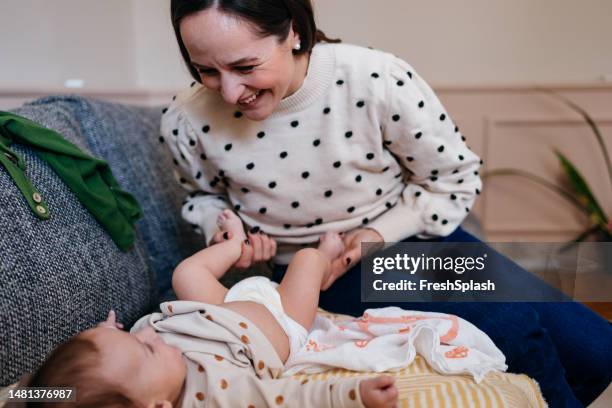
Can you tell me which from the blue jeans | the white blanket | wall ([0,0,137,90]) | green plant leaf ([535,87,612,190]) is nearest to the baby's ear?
the white blanket

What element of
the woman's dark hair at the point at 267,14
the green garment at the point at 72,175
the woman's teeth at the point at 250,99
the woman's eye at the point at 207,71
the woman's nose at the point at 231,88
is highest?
the woman's dark hair at the point at 267,14

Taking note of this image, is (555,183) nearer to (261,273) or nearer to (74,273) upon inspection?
(261,273)

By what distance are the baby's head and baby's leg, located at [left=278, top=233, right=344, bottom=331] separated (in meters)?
0.31

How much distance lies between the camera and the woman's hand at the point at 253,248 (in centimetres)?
137

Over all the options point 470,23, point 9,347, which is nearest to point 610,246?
point 470,23

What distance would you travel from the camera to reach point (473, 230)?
2.08 m

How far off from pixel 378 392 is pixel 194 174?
2.75ft

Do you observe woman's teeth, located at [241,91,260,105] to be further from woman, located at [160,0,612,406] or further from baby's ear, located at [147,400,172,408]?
baby's ear, located at [147,400,172,408]

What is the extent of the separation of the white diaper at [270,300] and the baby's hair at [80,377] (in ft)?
1.24

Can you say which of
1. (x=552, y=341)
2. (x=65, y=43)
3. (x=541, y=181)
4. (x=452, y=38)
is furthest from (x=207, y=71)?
(x=541, y=181)

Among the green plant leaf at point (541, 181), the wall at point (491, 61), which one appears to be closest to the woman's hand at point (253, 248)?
the wall at point (491, 61)

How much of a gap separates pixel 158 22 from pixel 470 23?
4.63 ft

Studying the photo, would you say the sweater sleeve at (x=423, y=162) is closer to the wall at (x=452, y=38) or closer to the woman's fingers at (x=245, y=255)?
the woman's fingers at (x=245, y=255)

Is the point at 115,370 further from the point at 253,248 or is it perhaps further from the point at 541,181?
the point at 541,181
